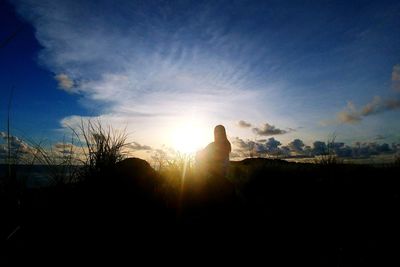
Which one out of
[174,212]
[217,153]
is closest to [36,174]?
[174,212]

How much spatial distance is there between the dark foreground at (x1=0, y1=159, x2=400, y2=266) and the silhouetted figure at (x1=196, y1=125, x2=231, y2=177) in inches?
83.2

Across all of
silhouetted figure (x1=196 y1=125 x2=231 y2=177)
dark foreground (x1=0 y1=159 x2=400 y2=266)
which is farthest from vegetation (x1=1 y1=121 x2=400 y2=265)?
silhouetted figure (x1=196 y1=125 x2=231 y2=177)

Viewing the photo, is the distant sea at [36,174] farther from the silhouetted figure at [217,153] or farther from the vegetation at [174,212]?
the silhouetted figure at [217,153]

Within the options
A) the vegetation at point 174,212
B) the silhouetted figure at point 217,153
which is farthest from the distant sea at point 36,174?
the silhouetted figure at point 217,153

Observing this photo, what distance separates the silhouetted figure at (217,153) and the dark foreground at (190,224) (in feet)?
6.94

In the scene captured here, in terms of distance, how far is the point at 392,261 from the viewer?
134 inches

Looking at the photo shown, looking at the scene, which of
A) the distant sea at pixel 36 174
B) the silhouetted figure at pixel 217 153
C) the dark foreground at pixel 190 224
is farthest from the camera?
the silhouetted figure at pixel 217 153

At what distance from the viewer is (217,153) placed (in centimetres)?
830

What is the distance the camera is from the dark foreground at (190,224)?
11.4ft

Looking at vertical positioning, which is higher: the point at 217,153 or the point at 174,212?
the point at 217,153

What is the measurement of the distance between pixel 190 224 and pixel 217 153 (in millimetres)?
4239

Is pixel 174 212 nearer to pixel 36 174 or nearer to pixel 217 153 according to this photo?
pixel 36 174

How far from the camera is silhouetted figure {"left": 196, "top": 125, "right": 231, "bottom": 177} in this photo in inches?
320

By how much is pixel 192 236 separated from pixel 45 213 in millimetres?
2132
